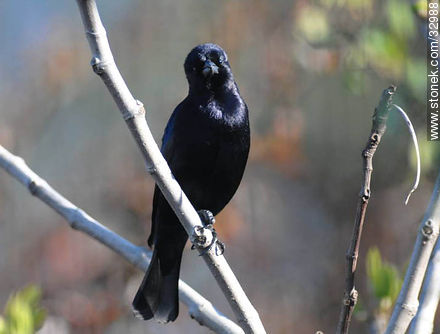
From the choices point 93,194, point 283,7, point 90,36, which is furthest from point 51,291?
point 90,36

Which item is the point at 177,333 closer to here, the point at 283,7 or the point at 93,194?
the point at 93,194

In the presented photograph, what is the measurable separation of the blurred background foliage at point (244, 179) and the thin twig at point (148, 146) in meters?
3.04

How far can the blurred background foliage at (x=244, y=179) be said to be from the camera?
211 inches

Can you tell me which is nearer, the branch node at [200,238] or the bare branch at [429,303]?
the bare branch at [429,303]

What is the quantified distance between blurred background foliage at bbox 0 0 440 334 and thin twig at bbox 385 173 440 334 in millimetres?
3244

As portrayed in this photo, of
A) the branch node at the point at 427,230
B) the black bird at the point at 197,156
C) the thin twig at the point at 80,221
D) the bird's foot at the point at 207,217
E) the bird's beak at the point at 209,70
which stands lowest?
the branch node at the point at 427,230

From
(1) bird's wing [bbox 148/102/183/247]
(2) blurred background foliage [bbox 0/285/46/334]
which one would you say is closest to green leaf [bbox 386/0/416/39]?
(1) bird's wing [bbox 148/102/183/247]

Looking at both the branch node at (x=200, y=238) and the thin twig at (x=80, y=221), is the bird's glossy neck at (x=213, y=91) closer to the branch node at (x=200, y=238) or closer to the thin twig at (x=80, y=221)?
the thin twig at (x=80, y=221)

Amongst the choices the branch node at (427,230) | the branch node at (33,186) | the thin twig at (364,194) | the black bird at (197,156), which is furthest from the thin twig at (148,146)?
the black bird at (197,156)

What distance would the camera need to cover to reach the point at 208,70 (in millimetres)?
3049

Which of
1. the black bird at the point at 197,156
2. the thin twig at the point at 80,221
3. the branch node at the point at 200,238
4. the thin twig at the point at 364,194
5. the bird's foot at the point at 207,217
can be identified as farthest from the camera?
the black bird at the point at 197,156

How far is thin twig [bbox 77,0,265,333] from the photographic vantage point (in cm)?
179

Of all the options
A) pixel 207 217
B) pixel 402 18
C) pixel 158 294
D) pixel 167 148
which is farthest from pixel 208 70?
pixel 158 294

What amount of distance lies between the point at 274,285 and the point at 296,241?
1.25 ft
